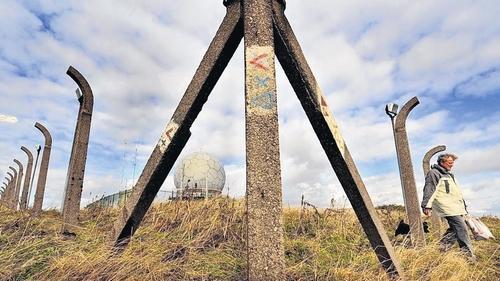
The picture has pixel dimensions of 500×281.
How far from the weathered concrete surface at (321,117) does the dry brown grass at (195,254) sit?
0.58 meters

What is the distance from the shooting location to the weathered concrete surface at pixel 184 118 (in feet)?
8.82

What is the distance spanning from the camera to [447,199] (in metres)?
5.84

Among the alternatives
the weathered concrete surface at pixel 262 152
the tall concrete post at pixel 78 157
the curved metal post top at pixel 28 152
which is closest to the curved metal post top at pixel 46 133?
the curved metal post top at pixel 28 152

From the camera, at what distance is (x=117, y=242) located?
3211mm

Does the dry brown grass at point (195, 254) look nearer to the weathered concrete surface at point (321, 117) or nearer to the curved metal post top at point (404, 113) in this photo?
the weathered concrete surface at point (321, 117)

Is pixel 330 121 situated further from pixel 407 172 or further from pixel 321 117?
pixel 407 172

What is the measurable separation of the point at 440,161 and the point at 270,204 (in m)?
5.32

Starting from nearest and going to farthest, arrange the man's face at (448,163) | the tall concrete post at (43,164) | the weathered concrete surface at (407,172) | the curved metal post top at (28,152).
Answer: the weathered concrete surface at (407,172) < the man's face at (448,163) < the tall concrete post at (43,164) < the curved metal post top at (28,152)

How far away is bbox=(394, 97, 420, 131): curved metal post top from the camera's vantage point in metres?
6.66

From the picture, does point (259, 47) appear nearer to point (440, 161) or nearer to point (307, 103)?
point (307, 103)

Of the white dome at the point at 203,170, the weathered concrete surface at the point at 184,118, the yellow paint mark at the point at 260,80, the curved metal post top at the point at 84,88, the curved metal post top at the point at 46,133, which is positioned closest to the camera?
the yellow paint mark at the point at 260,80

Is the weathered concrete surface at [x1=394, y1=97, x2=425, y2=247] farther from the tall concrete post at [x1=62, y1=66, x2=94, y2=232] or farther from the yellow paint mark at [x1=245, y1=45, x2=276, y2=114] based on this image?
the tall concrete post at [x1=62, y1=66, x2=94, y2=232]

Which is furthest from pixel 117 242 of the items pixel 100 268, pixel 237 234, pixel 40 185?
pixel 40 185

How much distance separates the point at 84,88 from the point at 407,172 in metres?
5.72
